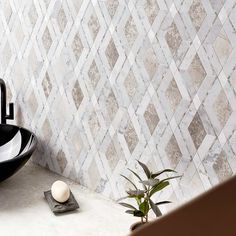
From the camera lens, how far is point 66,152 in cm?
158

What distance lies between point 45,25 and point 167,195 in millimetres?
721

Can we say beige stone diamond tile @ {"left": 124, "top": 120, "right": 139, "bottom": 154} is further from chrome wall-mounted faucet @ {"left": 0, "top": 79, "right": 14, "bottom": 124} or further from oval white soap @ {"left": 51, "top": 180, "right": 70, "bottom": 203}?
Result: chrome wall-mounted faucet @ {"left": 0, "top": 79, "right": 14, "bottom": 124}

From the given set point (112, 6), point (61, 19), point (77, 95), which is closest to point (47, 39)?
point (61, 19)

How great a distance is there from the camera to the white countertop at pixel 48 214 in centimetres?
126

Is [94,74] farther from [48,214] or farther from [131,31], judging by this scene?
[48,214]

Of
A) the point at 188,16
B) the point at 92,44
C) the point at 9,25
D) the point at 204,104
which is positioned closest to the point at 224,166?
the point at 204,104

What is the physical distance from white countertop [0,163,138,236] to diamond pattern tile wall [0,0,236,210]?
0.06m

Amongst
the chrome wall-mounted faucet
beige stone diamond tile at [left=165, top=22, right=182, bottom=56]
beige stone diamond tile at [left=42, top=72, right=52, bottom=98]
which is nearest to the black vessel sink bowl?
the chrome wall-mounted faucet

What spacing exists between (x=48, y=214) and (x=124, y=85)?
45 centimetres

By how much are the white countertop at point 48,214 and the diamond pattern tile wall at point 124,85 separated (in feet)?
0.21

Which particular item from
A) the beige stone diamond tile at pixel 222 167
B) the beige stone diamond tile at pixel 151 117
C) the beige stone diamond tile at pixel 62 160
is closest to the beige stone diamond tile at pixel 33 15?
the beige stone diamond tile at pixel 62 160

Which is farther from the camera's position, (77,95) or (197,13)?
(77,95)

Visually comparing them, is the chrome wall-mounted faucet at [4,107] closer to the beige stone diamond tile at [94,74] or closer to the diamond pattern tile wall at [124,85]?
the diamond pattern tile wall at [124,85]

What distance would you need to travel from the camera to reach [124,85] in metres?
1.34
